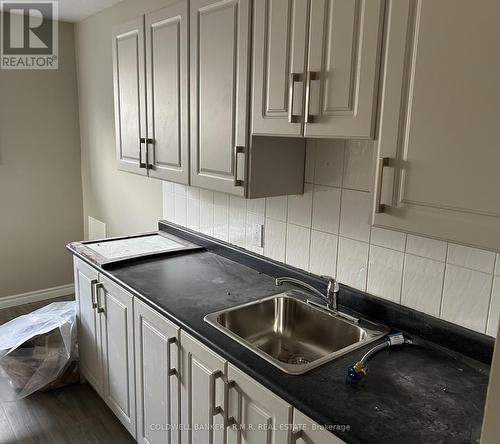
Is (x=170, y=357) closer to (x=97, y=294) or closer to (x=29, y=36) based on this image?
(x=97, y=294)

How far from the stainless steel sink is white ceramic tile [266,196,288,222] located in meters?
0.39

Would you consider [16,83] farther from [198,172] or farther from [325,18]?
[325,18]

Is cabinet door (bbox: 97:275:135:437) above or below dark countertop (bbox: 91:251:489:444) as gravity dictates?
below

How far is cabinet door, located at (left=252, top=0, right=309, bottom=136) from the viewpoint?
142cm

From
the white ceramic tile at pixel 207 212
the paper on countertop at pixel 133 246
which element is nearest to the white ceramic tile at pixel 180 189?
the white ceramic tile at pixel 207 212

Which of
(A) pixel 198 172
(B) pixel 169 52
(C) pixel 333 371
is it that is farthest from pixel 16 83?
(C) pixel 333 371

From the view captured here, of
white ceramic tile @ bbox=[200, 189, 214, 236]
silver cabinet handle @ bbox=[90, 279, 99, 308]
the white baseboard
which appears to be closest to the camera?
silver cabinet handle @ bbox=[90, 279, 99, 308]

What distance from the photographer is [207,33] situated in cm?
182

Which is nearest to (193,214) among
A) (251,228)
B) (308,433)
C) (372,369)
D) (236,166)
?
(251,228)

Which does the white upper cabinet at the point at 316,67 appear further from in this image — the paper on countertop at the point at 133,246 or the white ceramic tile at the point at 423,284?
the paper on countertop at the point at 133,246

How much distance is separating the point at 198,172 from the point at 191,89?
374 millimetres

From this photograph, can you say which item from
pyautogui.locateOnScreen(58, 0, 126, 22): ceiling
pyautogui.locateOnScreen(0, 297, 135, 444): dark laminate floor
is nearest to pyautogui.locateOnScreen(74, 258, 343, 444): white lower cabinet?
pyautogui.locateOnScreen(0, 297, 135, 444): dark laminate floor

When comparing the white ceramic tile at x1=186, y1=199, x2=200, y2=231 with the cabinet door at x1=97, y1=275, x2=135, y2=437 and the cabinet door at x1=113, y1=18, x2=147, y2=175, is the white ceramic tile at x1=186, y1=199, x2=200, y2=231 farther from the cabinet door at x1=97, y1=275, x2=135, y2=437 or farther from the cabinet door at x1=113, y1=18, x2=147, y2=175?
the cabinet door at x1=97, y1=275, x2=135, y2=437

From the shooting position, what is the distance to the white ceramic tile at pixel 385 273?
1.61m
